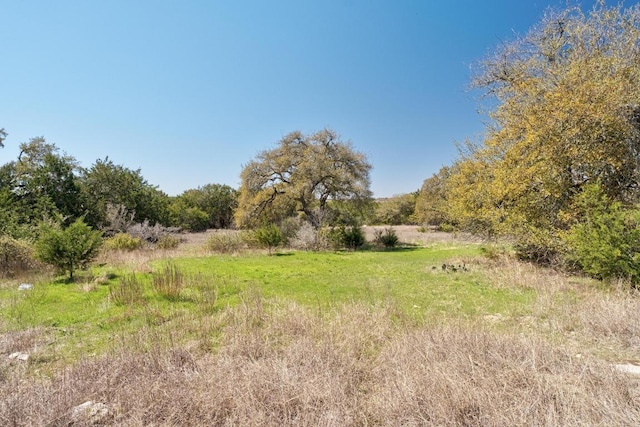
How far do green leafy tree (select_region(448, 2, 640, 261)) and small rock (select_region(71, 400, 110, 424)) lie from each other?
11646 mm

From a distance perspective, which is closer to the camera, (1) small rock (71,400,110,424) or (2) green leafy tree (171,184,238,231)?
(1) small rock (71,400,110,424)

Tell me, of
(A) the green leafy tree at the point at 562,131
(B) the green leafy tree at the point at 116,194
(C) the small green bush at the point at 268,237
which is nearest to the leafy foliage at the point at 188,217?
(B) the green leafy tree at the point at 116,194

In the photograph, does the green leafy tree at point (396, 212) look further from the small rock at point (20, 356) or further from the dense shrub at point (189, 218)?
the small rock at point (20, 356)

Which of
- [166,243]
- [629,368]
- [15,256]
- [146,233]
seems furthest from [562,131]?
[146,233]

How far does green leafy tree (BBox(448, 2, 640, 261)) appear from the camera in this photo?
30.6 feet

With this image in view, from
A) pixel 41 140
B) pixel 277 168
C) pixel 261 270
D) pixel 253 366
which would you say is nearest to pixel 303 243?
pixel 277 168

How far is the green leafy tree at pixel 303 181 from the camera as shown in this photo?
22.2 meters

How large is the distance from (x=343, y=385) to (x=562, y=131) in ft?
35.7

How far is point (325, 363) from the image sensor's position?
11.7ft

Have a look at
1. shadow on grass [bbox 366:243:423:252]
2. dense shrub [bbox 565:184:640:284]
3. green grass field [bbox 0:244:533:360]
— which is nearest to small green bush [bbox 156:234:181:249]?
green grass field [bbox 0:244:533:360]

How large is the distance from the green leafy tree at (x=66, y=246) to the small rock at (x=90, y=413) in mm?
9157

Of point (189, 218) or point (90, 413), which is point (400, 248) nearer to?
point (90, 413)

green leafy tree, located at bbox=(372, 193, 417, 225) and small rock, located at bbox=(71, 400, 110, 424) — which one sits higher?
green leafy tree, located at bbox=(372, 193, 417, 225)

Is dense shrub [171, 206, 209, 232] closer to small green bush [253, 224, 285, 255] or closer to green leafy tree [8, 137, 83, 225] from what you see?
green leafy tree [8, 137, 83, 225]
